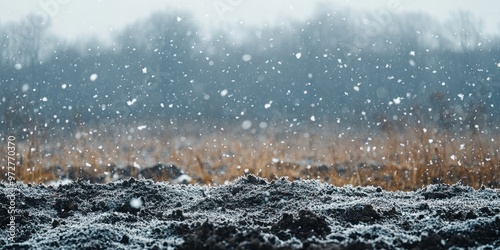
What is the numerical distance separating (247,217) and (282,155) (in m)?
3.02

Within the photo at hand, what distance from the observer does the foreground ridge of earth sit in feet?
7.93

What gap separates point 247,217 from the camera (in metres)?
3.37

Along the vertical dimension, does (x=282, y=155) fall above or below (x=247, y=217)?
above

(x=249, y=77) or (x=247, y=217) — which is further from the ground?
(x=249, y=77)

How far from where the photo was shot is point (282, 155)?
6.34m

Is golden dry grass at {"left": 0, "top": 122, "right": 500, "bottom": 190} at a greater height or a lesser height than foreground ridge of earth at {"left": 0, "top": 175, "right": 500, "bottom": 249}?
greater

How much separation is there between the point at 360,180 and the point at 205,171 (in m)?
1.86

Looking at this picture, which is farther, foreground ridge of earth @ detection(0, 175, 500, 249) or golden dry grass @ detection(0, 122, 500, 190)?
golden dry grass @ detection(0, 122, 500, 190)

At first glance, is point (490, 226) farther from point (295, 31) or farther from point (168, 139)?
point (295, 31)

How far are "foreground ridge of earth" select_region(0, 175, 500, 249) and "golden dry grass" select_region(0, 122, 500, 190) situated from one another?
1466 millimetres

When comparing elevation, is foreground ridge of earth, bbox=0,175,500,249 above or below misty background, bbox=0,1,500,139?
below

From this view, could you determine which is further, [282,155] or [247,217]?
[282,155]

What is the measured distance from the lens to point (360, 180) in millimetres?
5969

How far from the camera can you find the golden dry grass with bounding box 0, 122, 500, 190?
5.93 m
